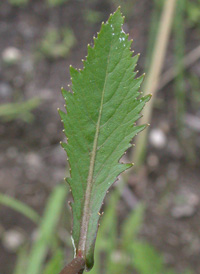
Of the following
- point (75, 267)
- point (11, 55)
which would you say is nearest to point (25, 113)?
point (11, 55)

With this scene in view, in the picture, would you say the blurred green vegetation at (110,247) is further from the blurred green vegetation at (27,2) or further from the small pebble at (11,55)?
the blurred green vegetation at (27,2)

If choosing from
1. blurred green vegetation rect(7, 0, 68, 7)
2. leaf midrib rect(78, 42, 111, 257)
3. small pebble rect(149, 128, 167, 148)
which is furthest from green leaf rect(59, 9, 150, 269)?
blurred green vegetation rect(7, 0, 68, 7)

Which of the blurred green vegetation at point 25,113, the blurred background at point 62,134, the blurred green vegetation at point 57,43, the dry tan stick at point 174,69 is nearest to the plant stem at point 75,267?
the blurred background at point 62,134

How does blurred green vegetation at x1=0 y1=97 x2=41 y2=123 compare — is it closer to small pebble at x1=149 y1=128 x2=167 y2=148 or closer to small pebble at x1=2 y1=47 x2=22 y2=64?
small pebble at x1=2 y1=47 x2=22 y2=64

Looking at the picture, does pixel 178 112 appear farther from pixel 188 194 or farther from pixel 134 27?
pixel 134 27

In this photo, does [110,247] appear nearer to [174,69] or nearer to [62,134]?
[62,134]

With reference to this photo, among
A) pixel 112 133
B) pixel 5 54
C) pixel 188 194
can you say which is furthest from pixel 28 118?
pixel 112 133
